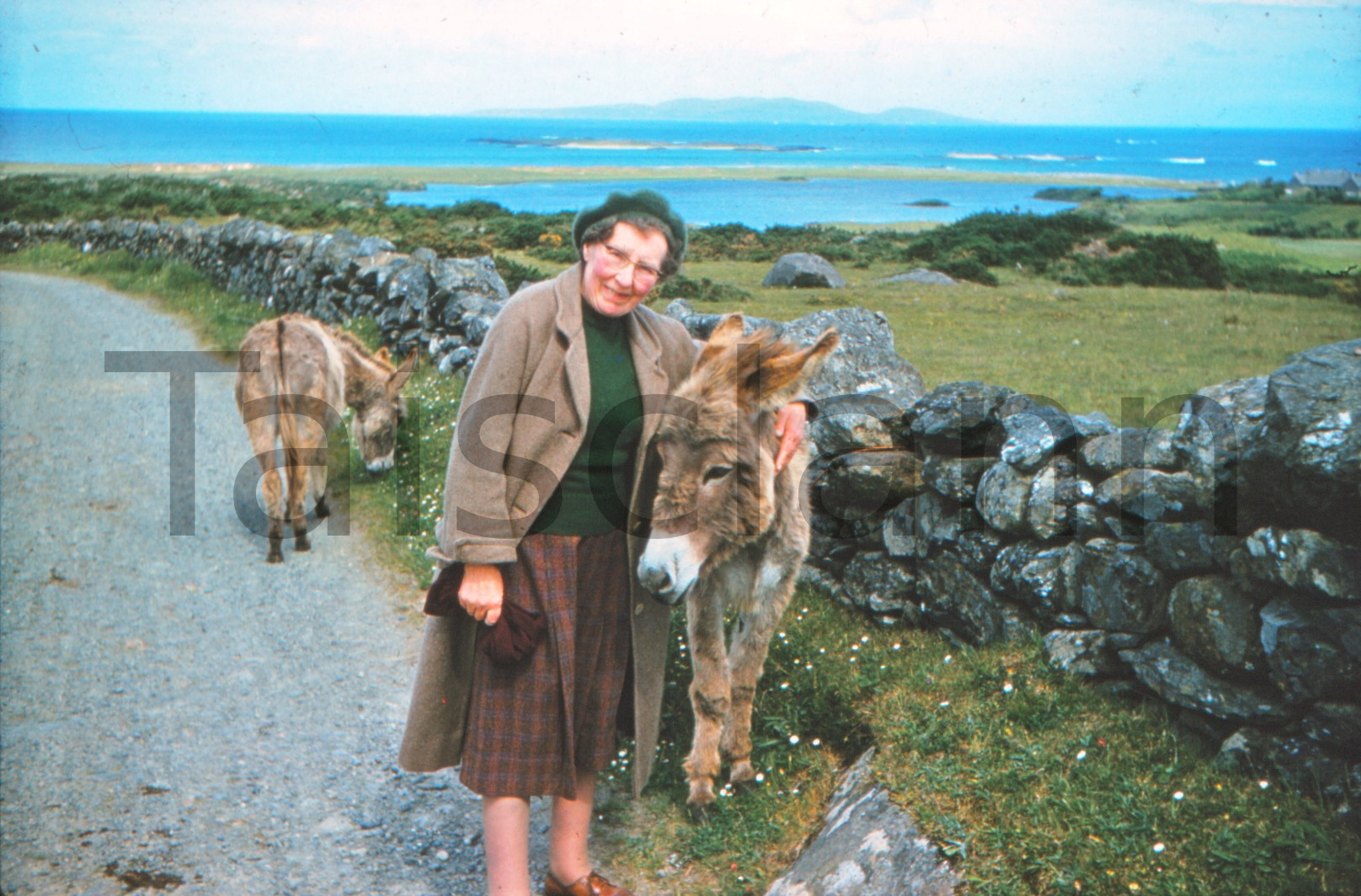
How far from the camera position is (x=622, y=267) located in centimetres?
296

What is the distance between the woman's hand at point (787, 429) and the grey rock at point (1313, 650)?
174 centimetres

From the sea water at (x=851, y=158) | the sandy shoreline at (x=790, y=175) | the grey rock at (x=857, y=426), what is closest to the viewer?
the grey rock at (x=857, y=426)

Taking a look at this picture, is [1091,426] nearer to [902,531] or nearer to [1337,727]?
[902,531]

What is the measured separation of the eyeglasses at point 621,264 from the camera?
2.95m

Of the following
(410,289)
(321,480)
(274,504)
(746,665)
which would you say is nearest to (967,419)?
(746,665)

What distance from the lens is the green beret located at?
2980 mm

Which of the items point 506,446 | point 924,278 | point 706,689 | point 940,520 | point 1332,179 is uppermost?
point 1332,179

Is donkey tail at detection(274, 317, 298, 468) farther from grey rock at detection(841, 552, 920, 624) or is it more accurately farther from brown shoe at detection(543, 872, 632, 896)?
brown shoe at detection(543, 872, 632, 896)

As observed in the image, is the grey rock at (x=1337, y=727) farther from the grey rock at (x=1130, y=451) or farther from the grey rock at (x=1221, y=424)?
the grey rock at (x=1130, y=451)

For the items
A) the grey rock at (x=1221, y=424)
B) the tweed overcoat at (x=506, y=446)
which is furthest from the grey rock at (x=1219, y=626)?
the tweed overcoat at (x=506, y=446)

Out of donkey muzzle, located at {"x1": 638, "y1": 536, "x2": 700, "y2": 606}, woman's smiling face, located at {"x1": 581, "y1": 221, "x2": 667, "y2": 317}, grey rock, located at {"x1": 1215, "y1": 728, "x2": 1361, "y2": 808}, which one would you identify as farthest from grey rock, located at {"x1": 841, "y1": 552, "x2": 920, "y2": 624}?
woman's smiling face, located at {"x1": 581, "y1": 221, "x2": 667, "y2": 317}

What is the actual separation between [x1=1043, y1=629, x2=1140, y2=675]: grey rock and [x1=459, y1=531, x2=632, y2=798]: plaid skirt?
6.97ft

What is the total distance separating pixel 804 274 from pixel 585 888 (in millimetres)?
7721

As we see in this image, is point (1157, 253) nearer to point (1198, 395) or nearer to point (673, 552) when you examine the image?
point (1198, 395)
